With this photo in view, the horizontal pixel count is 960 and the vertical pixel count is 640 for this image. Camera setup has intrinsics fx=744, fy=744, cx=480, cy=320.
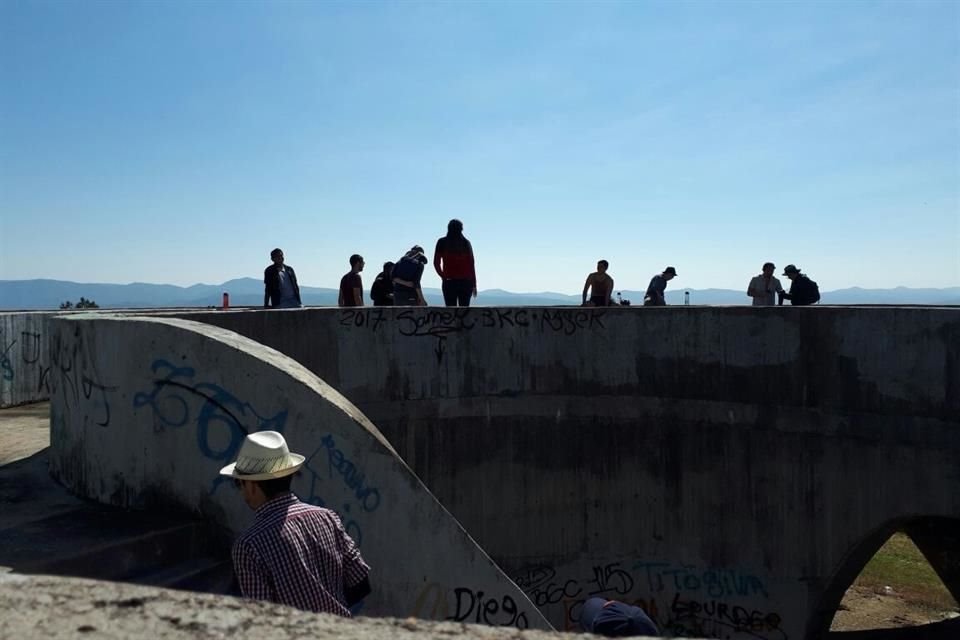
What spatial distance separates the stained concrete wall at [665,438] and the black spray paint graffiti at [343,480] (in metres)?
4.00

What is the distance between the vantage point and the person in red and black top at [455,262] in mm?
10727

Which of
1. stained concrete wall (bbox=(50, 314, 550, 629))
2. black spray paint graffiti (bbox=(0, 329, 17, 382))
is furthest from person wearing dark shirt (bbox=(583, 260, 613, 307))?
black spray paint graffiti (bbox=(0, 329, 17, 382))

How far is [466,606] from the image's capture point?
5.29 m

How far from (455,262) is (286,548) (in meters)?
8.13

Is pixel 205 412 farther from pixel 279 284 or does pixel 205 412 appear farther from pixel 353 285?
pixel 353 285

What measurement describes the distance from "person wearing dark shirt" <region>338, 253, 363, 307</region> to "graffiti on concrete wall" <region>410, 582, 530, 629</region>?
633 cm

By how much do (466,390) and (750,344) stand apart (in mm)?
3830

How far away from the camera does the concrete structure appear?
8938 mm

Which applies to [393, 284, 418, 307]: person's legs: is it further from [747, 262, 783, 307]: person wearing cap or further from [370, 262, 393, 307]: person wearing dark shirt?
[747, 262, 783, 307]: person wearing cap

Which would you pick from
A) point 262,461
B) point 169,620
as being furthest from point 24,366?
point 169,620

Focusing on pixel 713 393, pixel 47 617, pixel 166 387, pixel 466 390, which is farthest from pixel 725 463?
pixel 47 617

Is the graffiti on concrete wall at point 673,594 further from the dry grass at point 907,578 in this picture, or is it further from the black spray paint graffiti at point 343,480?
the black spray paint graffiti at point 343,480

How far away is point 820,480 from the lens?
374 inches

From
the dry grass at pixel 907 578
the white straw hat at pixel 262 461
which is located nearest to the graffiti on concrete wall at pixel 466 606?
the white straw hat at pixel 262 461
